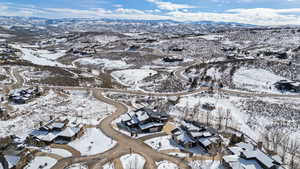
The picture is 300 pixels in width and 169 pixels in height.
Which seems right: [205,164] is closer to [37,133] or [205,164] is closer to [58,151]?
[58,151]

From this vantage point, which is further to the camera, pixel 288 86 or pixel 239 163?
pixel 288 86

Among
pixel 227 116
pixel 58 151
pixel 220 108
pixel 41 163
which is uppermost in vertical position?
pixel 220 108

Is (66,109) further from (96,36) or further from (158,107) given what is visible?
(96,36)

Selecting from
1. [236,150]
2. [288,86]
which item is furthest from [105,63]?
[236,150]

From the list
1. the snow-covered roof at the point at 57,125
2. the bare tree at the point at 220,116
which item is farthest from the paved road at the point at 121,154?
the bare tree at the point at 220,116

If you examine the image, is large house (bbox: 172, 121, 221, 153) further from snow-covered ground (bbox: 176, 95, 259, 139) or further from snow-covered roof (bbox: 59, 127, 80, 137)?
snow-covered roof (bbox: 59, 127, 80, 137)

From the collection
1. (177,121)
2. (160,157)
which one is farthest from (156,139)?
(177,121)
